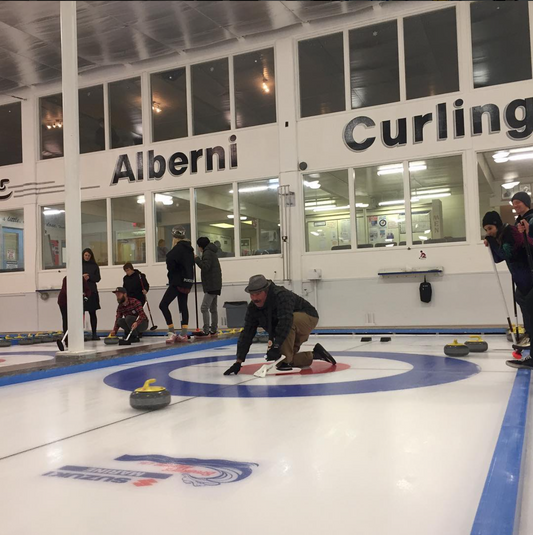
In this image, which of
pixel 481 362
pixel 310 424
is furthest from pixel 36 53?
pixel 481 362

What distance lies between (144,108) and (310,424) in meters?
11.0

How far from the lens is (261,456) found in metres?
2.27

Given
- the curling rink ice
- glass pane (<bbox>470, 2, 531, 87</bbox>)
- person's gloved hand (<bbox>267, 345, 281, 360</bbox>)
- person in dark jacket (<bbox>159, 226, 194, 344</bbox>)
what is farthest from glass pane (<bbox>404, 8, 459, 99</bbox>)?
person's gloved hand (<bbox>267, 345, 281, 360</bbox>)

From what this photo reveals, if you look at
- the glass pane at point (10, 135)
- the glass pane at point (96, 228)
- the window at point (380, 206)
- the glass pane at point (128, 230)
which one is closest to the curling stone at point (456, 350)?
the window at point (380, 206)

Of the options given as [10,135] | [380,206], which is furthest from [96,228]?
[380,206]

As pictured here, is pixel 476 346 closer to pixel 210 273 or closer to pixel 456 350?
pixel 456 350

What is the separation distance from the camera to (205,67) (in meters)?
11.9

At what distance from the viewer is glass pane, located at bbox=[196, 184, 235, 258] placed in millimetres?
11492

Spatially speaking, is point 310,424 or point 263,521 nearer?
point 263,521

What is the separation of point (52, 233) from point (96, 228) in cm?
134

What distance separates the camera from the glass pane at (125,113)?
1260cm

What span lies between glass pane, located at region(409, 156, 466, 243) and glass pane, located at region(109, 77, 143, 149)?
6355 mm

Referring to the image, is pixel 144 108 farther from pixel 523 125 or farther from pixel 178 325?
pixel 523 125

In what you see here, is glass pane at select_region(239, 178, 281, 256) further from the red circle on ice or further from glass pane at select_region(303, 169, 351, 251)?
the red circle on ice
